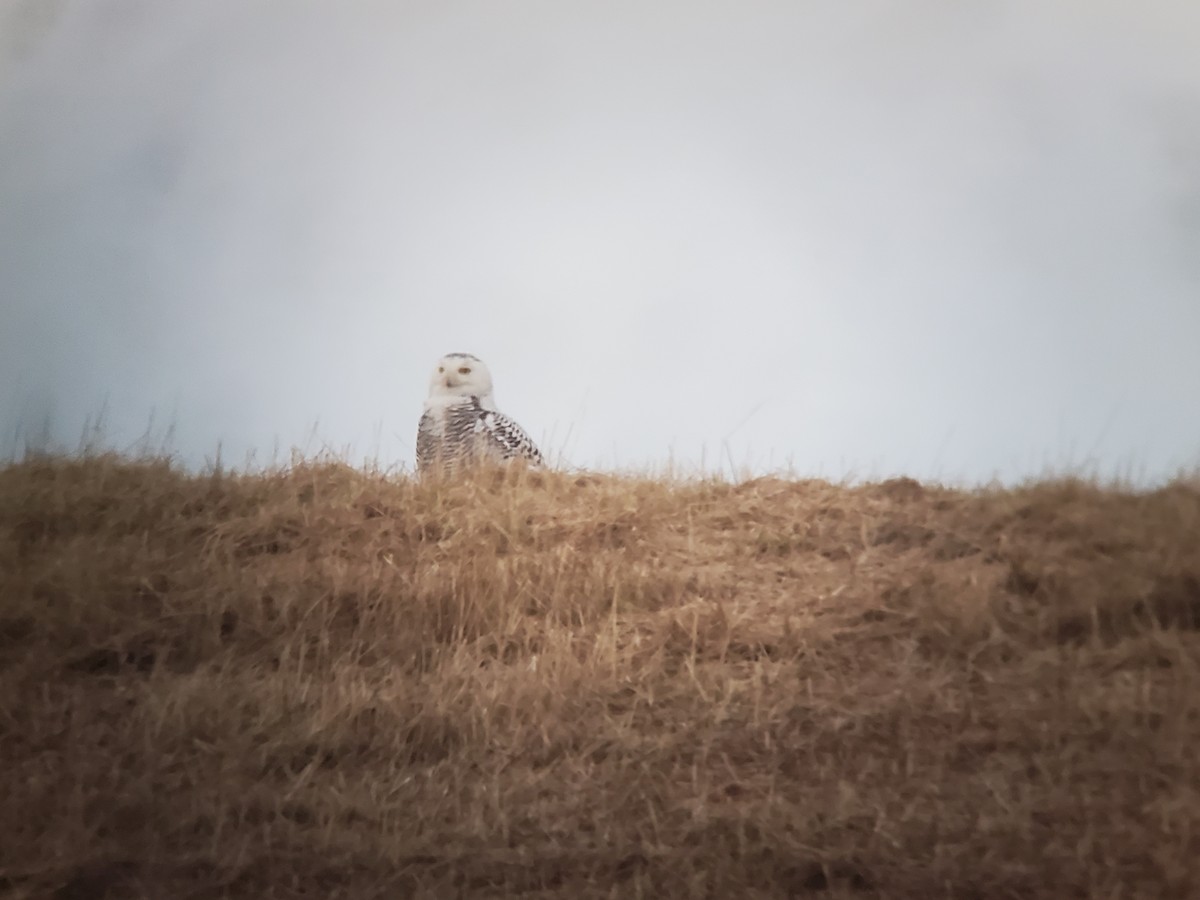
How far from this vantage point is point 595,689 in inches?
73.6

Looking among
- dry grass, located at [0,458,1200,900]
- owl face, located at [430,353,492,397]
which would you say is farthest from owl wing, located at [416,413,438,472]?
dry grass, located at [0,458,1200,900]

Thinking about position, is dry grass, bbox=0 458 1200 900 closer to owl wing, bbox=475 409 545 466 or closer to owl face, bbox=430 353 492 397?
owl wing, bbox=475 409 545 466

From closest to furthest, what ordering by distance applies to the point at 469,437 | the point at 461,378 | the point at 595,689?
1. the point at 595,689
2. the point at 469,437
3. the point at 461,378

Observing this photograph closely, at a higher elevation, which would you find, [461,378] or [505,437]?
[461,378]

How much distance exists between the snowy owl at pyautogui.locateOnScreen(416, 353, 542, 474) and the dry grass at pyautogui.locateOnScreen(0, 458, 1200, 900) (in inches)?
16.8

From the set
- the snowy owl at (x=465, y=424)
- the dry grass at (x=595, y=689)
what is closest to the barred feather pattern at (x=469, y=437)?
the snowy owl at (x=465, y=424)

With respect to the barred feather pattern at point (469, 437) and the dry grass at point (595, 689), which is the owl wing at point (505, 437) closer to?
the barred feather pattern at point (469, 437)

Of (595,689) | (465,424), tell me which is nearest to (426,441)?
(465,424)

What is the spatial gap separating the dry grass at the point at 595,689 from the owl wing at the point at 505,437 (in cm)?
44

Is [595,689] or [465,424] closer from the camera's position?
[595,689]

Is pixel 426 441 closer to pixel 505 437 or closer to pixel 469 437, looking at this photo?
pixel 469 437

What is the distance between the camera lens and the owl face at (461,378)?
124 inches

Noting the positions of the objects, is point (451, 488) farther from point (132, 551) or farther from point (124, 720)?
point (124, 720)

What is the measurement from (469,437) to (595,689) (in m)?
1.32
